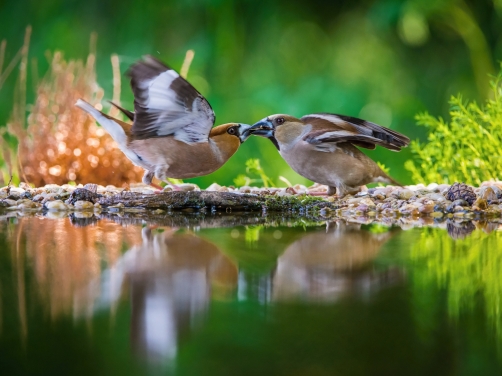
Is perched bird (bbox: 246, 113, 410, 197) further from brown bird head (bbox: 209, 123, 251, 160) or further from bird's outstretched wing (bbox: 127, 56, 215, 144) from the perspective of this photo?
bird's outstretched wing (bbox: 127, 56, 215, 144)

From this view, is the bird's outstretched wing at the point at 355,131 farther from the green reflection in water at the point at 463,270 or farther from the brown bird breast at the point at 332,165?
the green reflection in water at the point at 463,270

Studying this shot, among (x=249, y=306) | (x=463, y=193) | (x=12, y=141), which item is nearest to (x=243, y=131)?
(x=463, y=193)

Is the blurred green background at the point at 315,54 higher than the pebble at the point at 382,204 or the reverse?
higher

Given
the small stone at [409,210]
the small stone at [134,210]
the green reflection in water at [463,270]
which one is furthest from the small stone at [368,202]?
the small stone at [134,210]

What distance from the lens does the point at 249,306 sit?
97 cm

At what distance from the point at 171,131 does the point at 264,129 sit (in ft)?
1.51

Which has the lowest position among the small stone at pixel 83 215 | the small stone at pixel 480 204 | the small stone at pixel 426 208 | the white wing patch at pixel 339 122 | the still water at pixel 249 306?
the still water at pixel 249 306

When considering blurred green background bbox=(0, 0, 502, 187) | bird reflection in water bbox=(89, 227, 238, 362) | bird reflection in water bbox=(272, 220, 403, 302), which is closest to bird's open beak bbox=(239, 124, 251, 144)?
bird reflection in water bbox=(272, 220, 403, 302)

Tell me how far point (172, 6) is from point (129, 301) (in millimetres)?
4118

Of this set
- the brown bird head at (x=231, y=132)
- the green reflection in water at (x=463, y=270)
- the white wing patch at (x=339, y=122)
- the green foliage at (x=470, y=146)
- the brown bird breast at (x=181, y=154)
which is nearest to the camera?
the green reflection in water at (x=463, y=270)

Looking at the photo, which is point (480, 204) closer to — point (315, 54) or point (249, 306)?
point (249, 306)

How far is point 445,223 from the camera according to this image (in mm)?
2229

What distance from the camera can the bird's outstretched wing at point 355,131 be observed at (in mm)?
2877

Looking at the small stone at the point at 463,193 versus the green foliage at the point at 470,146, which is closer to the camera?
the small stone at the point at 463,193
